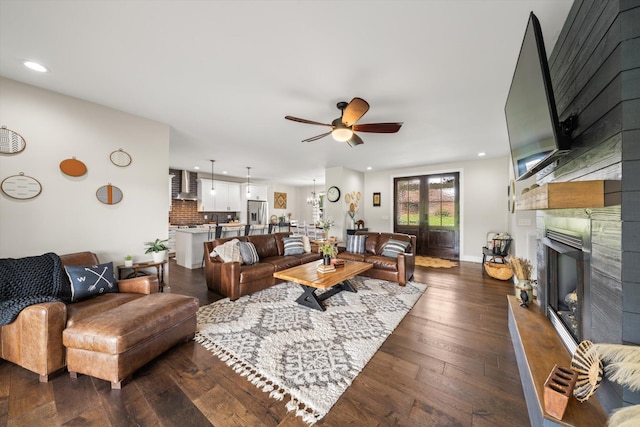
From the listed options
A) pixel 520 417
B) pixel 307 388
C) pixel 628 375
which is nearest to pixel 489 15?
pixel 628 375

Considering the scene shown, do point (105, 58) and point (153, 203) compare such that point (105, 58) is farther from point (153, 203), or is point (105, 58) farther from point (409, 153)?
point (409, 153)

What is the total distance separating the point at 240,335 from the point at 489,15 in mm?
3345

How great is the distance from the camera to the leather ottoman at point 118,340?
63.3 inches

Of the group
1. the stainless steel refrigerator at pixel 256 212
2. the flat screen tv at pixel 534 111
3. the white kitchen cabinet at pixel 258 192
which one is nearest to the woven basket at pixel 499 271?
the flat screen tv at pixel 534 111

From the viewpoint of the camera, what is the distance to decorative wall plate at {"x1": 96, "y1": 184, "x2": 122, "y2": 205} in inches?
112

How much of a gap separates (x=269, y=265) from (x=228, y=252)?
676 mm

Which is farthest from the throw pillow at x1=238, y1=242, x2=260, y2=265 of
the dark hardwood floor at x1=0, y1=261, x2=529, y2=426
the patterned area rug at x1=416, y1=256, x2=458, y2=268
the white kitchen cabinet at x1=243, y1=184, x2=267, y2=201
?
the white kitchen cabinet at x1=243, y1=184, x2=267, y2=201

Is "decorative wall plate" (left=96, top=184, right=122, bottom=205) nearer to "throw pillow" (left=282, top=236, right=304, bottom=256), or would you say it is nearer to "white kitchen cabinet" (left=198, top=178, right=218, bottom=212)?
"throw pillow" (left=282, top=236, right=304, bottom=256)

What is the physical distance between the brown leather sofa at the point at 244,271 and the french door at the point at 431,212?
12.5 ft

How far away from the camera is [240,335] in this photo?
2297 mm

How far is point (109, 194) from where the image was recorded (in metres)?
2.91

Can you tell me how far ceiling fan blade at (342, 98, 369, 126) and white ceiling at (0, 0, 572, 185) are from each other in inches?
11.0

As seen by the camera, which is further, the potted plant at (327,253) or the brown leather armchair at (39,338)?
the potted plant at (327,253)

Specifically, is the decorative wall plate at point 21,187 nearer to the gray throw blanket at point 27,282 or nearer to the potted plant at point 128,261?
the gray throw blanket at point 27,282
